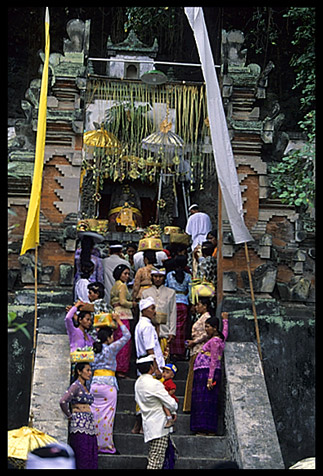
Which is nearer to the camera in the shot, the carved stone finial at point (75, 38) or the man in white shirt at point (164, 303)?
the man in white shirt at point (164, 303)

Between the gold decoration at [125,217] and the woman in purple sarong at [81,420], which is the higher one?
the gold decoration at [125,217]

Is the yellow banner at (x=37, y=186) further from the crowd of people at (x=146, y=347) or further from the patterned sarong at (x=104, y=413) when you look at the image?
the patterned sarong at (x=104, y=413)

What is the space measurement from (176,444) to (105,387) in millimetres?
1016

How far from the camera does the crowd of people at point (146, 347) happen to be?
755cm

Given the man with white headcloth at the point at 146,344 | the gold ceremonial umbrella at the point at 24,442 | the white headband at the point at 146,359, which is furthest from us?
the man with white headcloth at the point at 146,344

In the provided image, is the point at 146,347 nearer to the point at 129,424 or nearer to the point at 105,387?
the point at 105,387

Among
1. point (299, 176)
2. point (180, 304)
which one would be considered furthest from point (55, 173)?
point (299, 176)

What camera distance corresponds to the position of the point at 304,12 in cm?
1066

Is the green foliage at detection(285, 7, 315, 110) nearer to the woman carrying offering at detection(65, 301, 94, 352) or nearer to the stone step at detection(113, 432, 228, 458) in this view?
the woman carrying offering at detection(65, 301, 94, 352)

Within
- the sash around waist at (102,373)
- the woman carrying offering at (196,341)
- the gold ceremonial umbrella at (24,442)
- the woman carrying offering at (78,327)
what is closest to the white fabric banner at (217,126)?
the woman carrying offering at (196,341)

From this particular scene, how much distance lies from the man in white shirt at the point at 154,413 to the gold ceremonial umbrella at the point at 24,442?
5.48ft

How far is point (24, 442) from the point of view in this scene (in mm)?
5879

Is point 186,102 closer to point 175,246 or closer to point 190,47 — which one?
point 175,246

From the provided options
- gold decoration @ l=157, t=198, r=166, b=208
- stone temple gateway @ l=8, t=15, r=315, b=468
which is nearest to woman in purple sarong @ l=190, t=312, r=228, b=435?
stone temple gateway @ l=8, t=15, r=315, b=468
